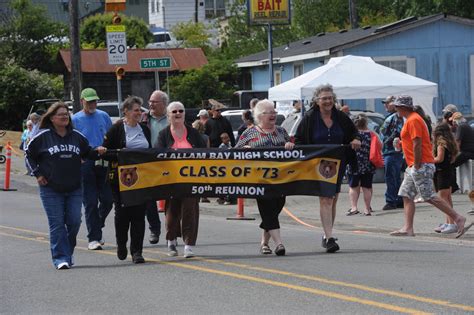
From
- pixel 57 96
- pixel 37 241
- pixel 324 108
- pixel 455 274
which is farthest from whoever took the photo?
pixel 57 96

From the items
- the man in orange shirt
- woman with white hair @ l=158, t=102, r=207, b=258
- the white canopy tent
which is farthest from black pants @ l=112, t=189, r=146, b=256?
the white canopy tent

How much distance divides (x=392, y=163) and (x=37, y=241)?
23.3 feet

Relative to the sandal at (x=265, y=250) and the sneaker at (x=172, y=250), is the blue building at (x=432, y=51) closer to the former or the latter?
the sandal at (x=265, y=250)

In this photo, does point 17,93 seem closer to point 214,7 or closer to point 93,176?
point 93,176

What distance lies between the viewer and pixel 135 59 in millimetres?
50000

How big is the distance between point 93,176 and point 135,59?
123 ft

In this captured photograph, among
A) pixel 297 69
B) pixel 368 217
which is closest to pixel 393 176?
pixel 368 217

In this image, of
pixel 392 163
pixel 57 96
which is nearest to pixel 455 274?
pixel 392 163

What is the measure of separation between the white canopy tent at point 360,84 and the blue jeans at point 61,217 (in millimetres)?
13171

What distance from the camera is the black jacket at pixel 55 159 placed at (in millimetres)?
11172

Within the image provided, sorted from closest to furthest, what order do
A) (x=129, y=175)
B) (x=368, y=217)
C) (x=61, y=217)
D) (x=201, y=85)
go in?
1. (x=61, y=217)
2. (x=129, y=175)
3. (x=368, y=217)
4. (x=201, y=85)

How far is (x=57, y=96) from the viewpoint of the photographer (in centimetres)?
5056

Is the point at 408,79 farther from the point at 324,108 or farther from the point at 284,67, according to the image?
the point at 284,67

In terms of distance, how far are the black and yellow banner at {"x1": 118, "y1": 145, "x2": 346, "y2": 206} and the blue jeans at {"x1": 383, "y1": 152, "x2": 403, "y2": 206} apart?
6.35 meters
